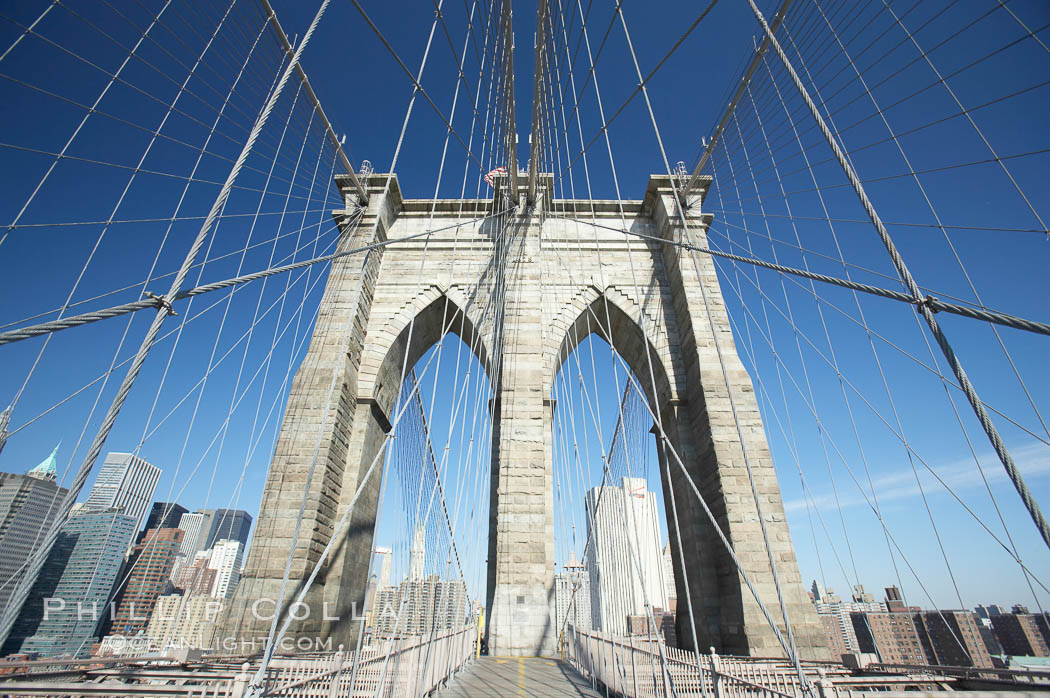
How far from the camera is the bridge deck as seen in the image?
5.27 m

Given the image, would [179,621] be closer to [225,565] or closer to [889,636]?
[225,565]

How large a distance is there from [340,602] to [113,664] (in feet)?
12.7

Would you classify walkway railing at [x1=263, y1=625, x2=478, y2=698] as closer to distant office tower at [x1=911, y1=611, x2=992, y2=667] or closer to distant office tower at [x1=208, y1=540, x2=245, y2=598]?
distant office tower at [x1=911, y1=611, x2=992, y2=667]

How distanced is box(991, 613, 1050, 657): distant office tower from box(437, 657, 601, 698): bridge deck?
33.8m

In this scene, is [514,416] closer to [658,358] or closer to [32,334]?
[658,358]

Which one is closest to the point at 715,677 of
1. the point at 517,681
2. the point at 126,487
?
the point at 517,681

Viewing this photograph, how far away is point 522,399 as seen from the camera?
31.3ft

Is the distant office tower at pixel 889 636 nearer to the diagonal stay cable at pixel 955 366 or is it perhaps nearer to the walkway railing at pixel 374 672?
the walkway railing at pixel 374 672

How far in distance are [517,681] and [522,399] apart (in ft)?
16.1

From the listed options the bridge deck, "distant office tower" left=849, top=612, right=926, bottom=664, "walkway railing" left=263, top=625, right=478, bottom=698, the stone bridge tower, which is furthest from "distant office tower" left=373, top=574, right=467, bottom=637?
"distant office tower" left=849, top=612, right=926, bottom=664

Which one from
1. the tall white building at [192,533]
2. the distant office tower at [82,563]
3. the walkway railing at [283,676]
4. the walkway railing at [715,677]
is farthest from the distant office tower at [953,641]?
the tall white building at [192,533]

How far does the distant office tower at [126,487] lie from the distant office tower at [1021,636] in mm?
40191

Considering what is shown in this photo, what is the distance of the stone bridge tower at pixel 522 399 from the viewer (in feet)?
24.7

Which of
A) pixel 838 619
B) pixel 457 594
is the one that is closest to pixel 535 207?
pixel 457 594
